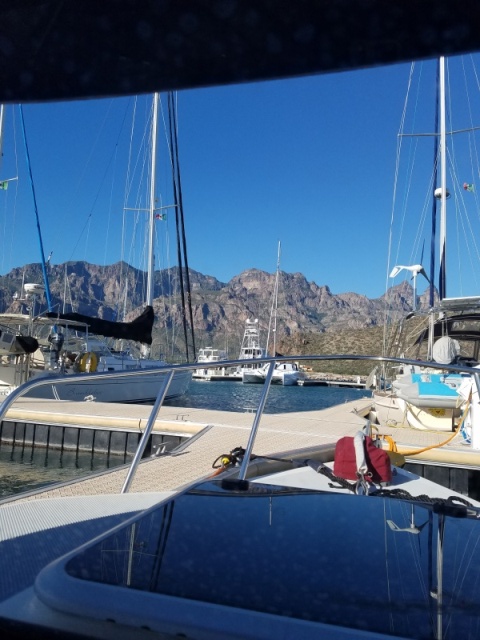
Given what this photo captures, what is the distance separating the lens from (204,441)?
8.27m

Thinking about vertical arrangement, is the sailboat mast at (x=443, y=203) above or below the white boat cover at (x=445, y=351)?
above

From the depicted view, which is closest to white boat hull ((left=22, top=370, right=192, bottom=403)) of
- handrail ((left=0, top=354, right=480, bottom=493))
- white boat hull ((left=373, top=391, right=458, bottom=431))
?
white boat hull ((left=373, top=391, right=458, bottom=431))

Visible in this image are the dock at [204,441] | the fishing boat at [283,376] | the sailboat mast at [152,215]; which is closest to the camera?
the dock at [204,441]

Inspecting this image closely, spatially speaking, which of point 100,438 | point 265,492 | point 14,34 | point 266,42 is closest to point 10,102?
point 14,34

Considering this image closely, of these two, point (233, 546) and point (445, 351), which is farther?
point (445, 351)

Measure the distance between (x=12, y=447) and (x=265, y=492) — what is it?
31.3 feet

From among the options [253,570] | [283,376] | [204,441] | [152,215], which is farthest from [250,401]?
[253,570]

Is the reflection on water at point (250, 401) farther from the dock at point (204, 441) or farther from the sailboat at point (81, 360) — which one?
the sailboat at point (81, 360)

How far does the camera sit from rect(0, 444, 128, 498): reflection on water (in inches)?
348

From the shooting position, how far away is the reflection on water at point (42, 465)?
8.84m

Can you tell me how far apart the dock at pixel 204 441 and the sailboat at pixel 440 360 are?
1.17 meters

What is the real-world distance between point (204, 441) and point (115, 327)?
10504 mm

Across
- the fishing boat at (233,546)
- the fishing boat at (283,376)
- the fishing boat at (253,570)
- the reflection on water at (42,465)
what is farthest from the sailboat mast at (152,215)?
the fishing boat at (283,376)

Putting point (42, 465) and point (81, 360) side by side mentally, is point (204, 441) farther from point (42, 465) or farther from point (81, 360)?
point (81, 360)
